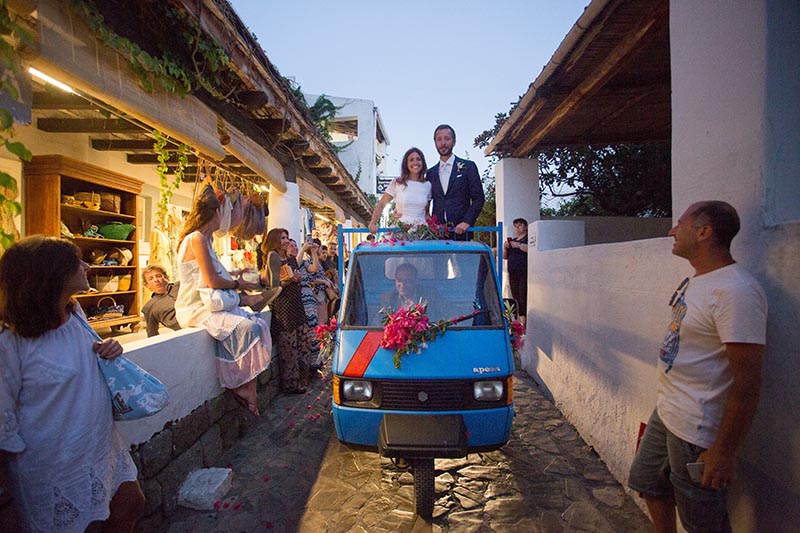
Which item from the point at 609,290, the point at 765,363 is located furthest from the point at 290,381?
the point at 765,363

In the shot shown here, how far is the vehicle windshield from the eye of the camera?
3.74 metres

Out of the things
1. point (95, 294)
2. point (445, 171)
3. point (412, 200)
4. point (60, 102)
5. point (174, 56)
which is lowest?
point (95, 294)

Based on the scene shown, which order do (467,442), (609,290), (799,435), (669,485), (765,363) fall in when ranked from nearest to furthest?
(799,435) → (765,363) → (669,485) → (467,442) → (609,290)

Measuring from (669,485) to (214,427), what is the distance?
3462mm

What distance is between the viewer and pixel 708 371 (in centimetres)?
208

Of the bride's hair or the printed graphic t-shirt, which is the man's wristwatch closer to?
the printed graphic t-shirt

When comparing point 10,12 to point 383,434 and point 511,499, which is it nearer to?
point 383,434

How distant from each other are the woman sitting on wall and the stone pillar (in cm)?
376

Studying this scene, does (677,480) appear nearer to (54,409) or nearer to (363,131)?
(54,409)

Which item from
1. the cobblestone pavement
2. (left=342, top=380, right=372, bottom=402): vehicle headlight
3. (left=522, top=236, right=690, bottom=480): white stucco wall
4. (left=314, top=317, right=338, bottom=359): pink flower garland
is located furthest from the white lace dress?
(left=522, top=236, right=690, bottom=480): white stucco wall

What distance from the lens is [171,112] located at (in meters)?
4.16

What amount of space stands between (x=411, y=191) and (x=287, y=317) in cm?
224

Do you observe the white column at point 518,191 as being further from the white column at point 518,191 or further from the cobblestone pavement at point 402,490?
the cobblestone pavement at point 402,490

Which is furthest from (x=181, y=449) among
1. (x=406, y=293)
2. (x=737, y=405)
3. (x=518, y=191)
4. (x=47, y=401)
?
(x=518, y=191)
